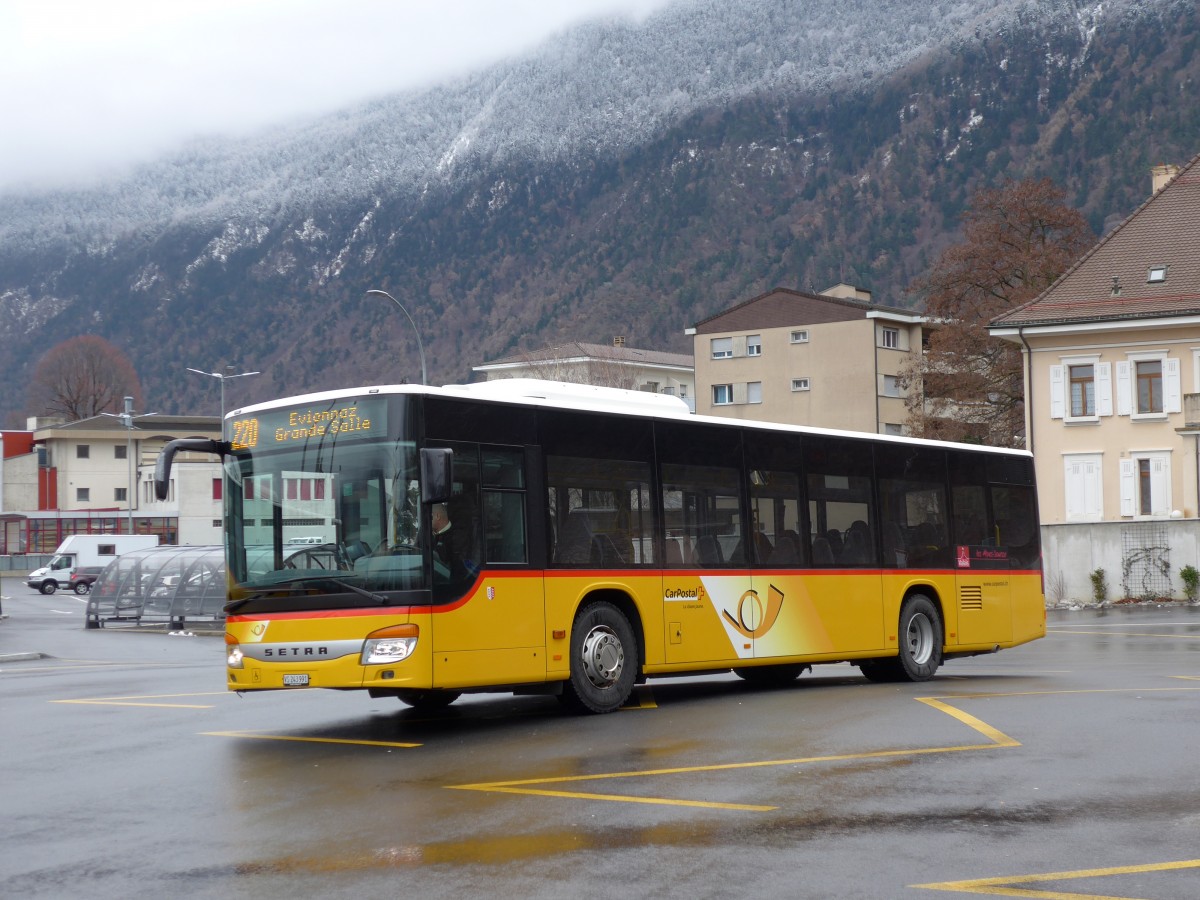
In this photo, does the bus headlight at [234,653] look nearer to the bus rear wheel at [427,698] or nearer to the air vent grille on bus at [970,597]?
the bus rear wheel at [427,698]

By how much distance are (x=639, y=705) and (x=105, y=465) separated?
107 metres

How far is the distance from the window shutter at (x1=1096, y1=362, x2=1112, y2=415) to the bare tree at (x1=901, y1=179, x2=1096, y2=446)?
9.33 meters

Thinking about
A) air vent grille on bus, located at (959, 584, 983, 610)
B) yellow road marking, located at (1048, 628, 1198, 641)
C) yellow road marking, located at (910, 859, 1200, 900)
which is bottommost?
yellow road marking, located at (1048, 628, 1198, 641)

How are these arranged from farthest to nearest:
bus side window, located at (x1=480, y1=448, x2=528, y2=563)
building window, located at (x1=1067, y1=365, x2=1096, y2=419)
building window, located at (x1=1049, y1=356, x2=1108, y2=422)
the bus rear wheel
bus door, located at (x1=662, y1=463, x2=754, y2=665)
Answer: building window, located at (x1=1067, y1=365, x2=1096, y2=419)
building window, located at (x1=1049, y1=356, x2=1108, y2=422)
bus door, located at (x1=662, y1=463, x2=754, y2=665)
the bus rear wheel
bus side window, located at (x1=480, y1=448, x2=528, y2=563)

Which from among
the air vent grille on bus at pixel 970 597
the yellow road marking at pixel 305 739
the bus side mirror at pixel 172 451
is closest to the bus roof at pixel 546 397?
the bus side mirror at pixel 172 451

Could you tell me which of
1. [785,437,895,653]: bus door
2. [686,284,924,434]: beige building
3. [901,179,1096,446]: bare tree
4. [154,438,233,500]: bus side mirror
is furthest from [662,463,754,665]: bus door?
[686,284,924,434]: beige building

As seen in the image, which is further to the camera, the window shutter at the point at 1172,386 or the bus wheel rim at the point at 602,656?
the window shutter at the point at 1172,386

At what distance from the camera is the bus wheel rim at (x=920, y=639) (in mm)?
18906

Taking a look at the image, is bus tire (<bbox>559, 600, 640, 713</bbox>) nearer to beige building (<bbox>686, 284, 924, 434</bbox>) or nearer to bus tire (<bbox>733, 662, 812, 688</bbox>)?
bus tire (<bbox>733, 662, 812, 688</bbox>)

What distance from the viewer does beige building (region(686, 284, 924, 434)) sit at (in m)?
92.2

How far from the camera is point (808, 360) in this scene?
312 ft

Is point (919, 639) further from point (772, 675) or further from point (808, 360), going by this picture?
point (808, 360)

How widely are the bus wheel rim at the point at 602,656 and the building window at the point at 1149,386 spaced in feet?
135

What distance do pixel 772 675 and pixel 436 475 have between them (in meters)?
7.89
